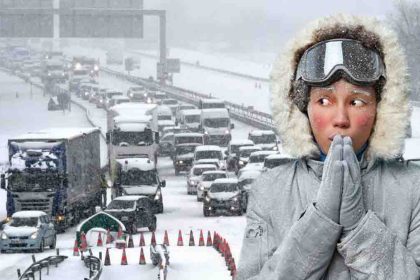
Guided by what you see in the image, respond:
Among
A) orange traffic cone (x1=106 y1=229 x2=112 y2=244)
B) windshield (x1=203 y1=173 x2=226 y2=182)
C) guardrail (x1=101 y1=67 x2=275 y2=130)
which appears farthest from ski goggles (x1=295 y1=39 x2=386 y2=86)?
guardrail (x1=101 y1=67 x2=275 y2=130)

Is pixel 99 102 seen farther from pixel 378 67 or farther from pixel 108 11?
pixel 378 67

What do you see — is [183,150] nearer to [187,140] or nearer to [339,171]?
[187,140]

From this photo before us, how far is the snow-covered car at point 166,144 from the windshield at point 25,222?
30.5 meters

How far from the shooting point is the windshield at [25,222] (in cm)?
3358

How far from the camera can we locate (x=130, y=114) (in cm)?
5147

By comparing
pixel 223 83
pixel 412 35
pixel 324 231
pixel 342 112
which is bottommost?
pixel 223 83

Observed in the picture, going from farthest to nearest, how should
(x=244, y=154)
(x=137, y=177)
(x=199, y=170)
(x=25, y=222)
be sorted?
(x=244, y=154), (x=199, y=170), (x=137, y=177), (x=25, y=222)

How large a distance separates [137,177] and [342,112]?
126 ft

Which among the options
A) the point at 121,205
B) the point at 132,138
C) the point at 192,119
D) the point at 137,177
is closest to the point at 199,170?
the point at 132,138

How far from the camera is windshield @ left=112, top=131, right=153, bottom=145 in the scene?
48625 mm

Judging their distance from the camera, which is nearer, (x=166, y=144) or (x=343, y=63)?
(x=343, y=63)

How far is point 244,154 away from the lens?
56.2 metres

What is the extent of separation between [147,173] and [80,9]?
55979 millimetres

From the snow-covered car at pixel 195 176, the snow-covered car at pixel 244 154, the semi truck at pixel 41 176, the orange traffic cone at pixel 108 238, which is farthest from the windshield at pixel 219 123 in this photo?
the orange traffic cone at pixel 108 238
